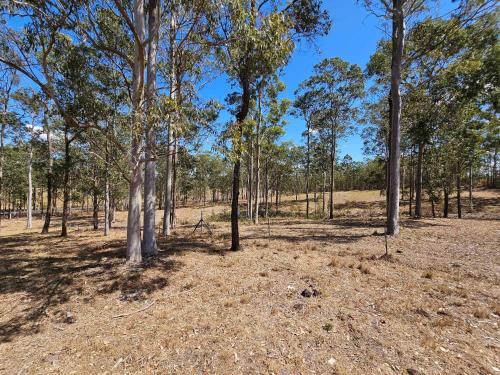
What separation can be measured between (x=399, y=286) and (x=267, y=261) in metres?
3.75

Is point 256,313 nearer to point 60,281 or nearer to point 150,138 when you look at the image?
point 60,281

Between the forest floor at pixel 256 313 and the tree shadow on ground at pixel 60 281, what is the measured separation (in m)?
0.03

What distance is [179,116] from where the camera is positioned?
6.45m

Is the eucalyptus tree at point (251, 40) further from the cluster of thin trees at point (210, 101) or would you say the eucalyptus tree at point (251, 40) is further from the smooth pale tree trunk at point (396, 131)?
the smooth pale tree trunk at point (396, 131)

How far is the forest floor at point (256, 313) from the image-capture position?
12.0 ft

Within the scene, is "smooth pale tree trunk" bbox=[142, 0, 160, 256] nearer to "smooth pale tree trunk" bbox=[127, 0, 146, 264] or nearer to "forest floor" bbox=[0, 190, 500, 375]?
"smooth pale tree trunk" bbox=[127, 0, 146, 264]

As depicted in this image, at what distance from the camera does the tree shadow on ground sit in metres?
5.12

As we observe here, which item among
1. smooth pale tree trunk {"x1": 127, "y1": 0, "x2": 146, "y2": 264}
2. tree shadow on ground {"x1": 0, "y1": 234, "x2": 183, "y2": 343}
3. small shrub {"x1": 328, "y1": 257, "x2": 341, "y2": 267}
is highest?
smooth pale tree trunk {"x1": 127, "y1": 0, "x2": 146, "y2": 264}

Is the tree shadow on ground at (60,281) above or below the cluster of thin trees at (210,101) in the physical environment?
below

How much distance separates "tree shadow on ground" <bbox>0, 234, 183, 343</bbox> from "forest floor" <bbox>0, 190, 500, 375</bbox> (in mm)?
34

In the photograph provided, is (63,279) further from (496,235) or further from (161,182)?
(161,182)

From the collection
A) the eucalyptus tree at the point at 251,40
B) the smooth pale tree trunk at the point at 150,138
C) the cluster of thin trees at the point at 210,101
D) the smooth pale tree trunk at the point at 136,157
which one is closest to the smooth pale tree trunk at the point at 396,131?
the cluster of thin trees at the point at 210,101

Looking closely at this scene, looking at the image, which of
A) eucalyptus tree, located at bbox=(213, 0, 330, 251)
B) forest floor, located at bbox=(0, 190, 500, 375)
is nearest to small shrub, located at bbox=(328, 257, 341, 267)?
forest floor, located at bbox=(0, 190, 500, 375)

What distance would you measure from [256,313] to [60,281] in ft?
17.9
